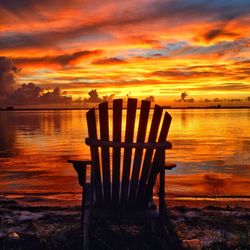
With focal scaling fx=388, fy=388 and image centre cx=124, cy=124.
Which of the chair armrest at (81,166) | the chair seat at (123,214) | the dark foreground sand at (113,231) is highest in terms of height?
the chair armrest at (81,166)

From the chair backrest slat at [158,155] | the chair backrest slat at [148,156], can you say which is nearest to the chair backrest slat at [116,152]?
the chair backrest slat at [148,156]

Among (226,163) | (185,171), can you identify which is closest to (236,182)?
(185,171)

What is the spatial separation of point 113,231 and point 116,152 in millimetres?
1466

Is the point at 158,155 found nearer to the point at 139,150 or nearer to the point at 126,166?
the point at 139,150

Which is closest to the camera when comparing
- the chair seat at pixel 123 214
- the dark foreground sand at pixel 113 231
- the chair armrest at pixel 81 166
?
the chair seat at pixel 123 214

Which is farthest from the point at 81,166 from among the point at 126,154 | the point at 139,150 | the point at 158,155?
the point at 158,155

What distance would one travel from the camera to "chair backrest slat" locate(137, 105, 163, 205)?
15.5ft

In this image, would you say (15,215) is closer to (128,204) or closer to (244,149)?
(128,204)

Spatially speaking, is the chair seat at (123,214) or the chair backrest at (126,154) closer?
the chair backrest at (126,154)

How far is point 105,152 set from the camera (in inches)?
190

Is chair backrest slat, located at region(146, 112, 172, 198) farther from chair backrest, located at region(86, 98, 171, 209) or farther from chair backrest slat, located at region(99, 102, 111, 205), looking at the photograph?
chair backrest slat, located at region(99, 102, 111, 205)

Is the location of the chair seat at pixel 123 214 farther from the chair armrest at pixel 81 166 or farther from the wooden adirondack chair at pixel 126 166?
the chair armrest at pixel 81 166

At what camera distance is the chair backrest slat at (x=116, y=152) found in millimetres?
4746

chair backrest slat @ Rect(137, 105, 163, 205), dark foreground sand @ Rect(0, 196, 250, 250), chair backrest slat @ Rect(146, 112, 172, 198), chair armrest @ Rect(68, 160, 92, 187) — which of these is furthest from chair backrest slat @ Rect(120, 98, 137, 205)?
dark foreground sand @ Rect(0, 196, 250, 250)
